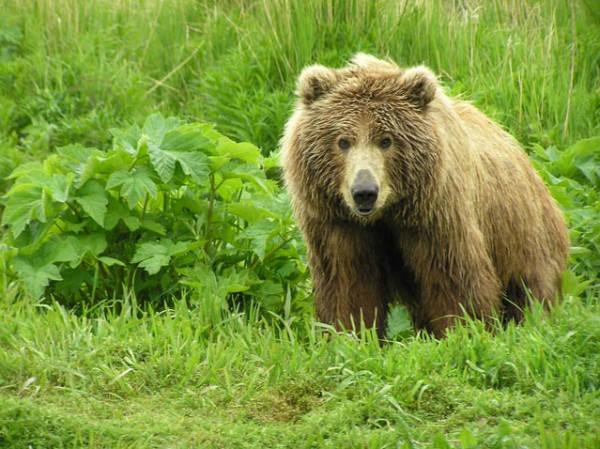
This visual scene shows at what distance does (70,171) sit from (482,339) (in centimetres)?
249

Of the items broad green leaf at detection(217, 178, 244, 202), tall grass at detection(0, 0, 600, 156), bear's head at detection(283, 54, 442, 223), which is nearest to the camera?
bear's head at detection(283, 54, 442, 223)

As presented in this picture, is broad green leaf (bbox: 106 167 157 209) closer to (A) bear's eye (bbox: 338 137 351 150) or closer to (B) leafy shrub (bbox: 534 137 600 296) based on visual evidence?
(A) bear's eye (bbox: 338 137 351 150)

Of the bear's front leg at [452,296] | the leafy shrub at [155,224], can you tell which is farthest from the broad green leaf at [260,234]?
the bear's front leg at [452,296]

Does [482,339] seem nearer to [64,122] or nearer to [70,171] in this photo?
[70,171]

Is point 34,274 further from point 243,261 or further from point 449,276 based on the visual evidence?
point 449,276

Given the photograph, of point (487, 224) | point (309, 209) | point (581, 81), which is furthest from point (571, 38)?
point (309, 209)

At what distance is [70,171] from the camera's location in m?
6.43

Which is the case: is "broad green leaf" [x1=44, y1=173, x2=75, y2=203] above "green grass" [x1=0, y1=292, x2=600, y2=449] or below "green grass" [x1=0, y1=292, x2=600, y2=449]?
above

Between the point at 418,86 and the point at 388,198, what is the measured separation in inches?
23.0

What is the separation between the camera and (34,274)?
6.14m

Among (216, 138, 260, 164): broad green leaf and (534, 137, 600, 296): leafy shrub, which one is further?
(534, 137, 600, 296): leafy shrub

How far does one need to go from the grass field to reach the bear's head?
1.87 feet

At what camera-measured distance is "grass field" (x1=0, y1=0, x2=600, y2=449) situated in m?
4.71

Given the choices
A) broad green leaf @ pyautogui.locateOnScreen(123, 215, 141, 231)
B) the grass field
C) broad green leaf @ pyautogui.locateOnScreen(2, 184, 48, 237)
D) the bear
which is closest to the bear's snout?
the bear
